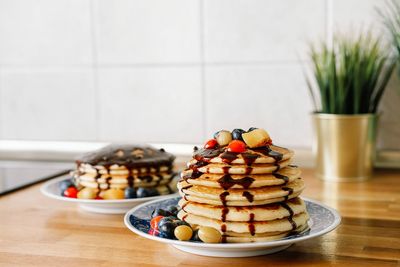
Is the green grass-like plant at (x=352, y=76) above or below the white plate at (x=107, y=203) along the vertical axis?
above

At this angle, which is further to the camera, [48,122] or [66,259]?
[48,122]

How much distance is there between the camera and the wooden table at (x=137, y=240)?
97cm

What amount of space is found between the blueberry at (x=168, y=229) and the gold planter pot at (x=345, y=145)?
0.71m

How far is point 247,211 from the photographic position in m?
0.95

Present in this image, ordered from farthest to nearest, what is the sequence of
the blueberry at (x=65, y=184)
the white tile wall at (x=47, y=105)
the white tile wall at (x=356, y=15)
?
the white tile wall at (x=47, y=105) < the white tile wall at (x=356, y=15) < the blueberry at (x=65, y=184)

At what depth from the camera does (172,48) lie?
1887 mm

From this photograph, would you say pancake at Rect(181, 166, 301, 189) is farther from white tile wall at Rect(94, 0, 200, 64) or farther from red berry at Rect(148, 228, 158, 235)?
white tile wall at Rect(94, 0, 200, 64)

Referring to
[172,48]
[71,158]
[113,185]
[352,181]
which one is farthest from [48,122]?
[352,181]

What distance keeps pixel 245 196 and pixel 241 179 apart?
0.09 ft

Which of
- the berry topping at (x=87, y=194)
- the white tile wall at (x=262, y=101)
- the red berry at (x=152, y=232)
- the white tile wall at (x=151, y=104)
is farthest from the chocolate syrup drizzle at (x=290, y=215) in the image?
the white tile wall at (x=151, y=104)

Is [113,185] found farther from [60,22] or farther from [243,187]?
[60,22]

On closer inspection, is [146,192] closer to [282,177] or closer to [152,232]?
[152,232]

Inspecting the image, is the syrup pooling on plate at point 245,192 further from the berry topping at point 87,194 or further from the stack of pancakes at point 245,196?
the berry topping at point 87,194

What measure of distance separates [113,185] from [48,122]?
84cm
